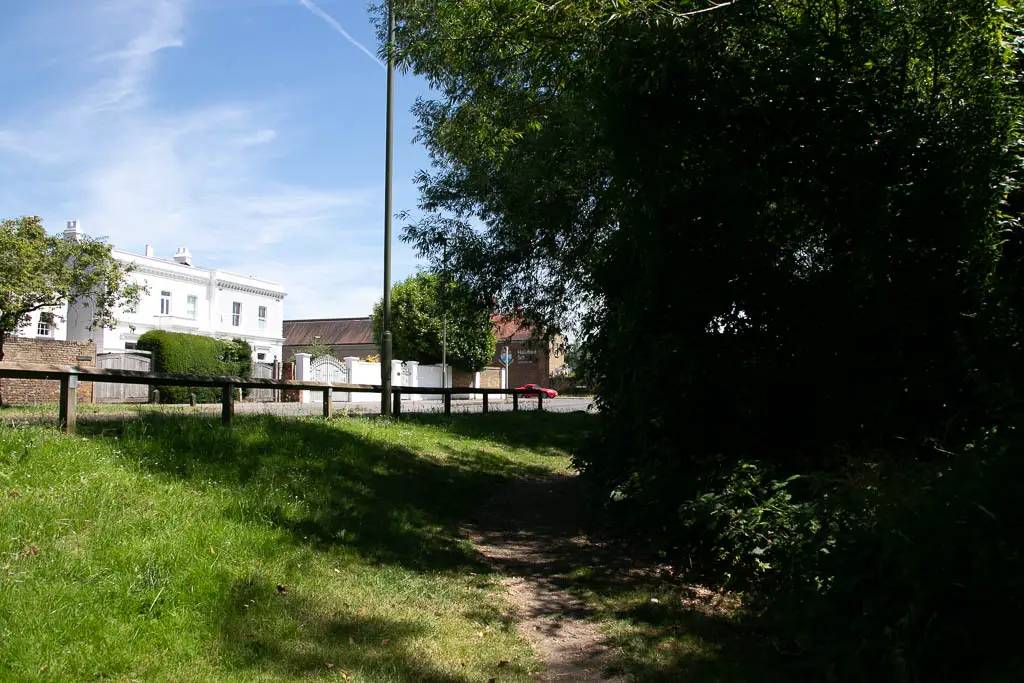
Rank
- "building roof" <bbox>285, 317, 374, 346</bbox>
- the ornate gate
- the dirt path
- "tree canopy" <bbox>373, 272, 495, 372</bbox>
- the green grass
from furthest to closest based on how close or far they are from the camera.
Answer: "building roof" <bbox>285, 317, 374, 346</bbox>, "tree canopy" <bbox>373, 272, 495, 372</bbox>, the ornate gate, the dirt path, the green grass

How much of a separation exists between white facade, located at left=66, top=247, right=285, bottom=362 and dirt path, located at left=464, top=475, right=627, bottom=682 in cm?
3341

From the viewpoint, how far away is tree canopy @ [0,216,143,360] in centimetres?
1852

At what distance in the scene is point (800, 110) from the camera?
6754 millimetres

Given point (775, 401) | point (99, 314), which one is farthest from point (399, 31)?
point (99, 314)

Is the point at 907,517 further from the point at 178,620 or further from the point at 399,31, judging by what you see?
the point at 399,31

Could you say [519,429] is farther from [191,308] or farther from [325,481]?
[191,308]

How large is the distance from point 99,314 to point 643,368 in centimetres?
1970

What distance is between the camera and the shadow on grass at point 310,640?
4383 mm

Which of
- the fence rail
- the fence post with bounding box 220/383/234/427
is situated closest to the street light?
the fence rail

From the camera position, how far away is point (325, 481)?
806cm

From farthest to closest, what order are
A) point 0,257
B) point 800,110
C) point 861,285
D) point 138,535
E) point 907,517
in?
point 0,257
point 800,110
point 861,285
point 138,535
point 907,517

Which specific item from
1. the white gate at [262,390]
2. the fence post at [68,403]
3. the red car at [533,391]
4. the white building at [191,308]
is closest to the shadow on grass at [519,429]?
the red car at [533,391]

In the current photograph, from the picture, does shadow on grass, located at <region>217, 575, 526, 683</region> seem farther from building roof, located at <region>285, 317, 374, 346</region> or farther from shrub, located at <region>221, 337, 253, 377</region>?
building roof, located at <region>285, 317, 374, 346</region>

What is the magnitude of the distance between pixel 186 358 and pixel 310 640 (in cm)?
2874
